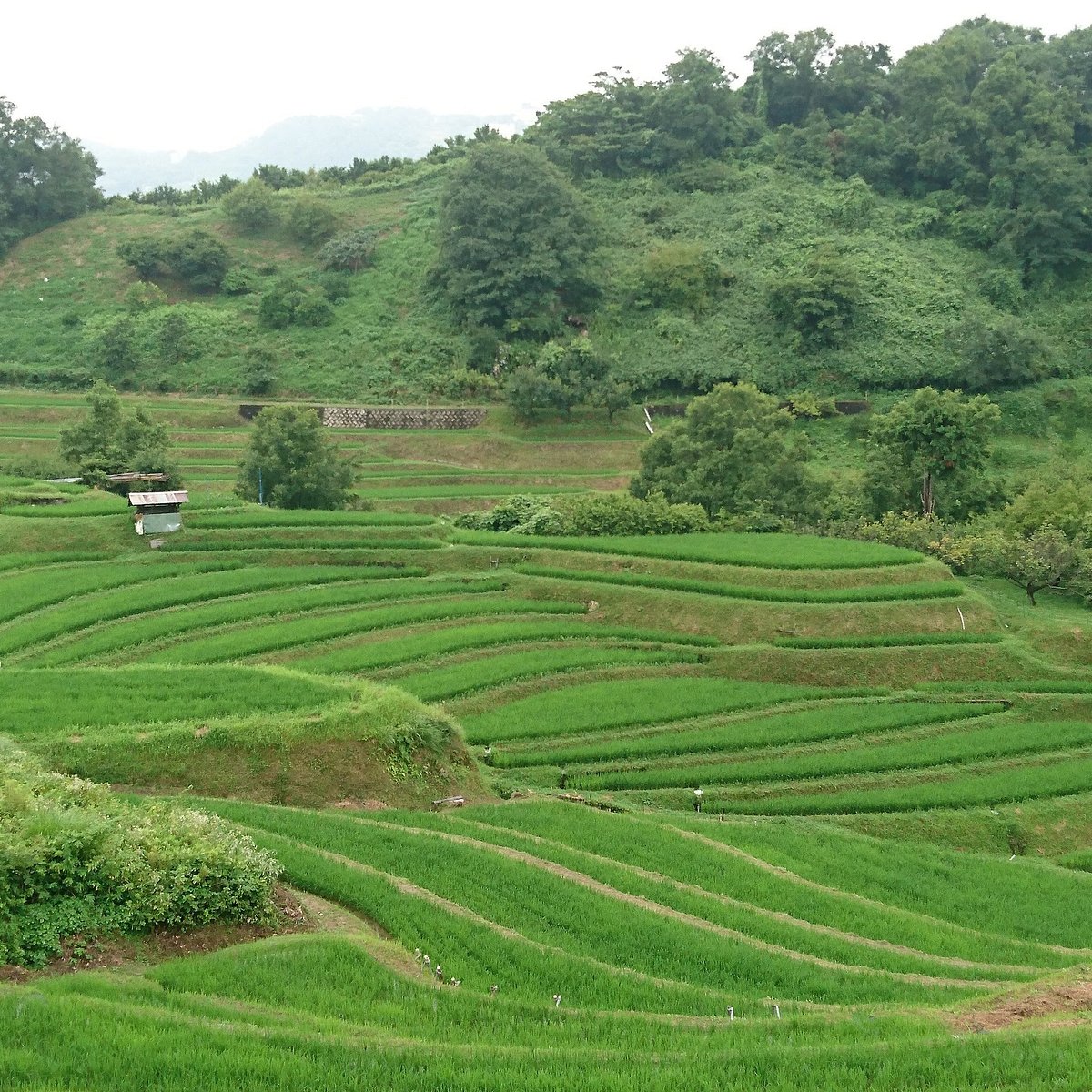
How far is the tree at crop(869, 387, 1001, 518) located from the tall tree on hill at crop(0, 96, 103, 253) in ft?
204

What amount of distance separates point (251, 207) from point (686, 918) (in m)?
73.3

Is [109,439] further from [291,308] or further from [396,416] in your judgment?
[291,308]

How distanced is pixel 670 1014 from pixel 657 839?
7.80 m

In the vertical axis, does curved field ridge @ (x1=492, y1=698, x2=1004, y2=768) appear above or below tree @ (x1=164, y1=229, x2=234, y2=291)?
below

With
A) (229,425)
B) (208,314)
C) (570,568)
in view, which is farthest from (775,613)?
(208,314)

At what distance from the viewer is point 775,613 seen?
31.5 m

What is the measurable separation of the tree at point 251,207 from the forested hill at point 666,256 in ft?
0.66

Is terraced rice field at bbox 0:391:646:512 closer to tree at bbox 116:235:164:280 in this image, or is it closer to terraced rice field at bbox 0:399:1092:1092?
terraced rice field at bbox 0:399:1092:1092

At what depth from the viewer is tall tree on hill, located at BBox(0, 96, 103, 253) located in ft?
255

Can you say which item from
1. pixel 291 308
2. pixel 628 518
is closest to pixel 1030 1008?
pixel 628 518

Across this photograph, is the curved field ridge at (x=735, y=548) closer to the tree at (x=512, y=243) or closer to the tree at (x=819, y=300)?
the tree at (x=819, y=300)

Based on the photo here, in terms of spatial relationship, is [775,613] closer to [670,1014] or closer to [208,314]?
[670,1014]

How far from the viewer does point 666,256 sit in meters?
69.2

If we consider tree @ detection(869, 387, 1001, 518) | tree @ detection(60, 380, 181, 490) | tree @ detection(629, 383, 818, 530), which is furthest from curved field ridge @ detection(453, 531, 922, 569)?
tree @ detection(60, 380, 181, 490)
